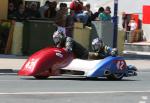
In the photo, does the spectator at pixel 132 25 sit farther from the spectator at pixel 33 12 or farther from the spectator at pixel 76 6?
the spectator at pixel 33 12

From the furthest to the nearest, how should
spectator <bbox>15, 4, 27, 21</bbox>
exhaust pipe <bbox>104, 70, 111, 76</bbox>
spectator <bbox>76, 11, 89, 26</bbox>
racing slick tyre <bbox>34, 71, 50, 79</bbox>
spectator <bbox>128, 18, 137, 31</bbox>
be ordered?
spectator <bbox>128, 18, 137, 31</bbox> < spectator <bbox>76, 11, 89, 26</bbox> < spectator <bbox>15, 4, 27, 21</bbox> < exhaust pipe <bbox>104, 70, 111, 76</bbox> < racing slick tyre <bbox>34, 71, 50, 79</bbox>

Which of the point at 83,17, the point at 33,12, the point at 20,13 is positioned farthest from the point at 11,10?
the point at 83,17

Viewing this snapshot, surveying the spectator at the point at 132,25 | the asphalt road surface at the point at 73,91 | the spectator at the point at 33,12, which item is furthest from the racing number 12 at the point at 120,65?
the spectator at the point at 132,25

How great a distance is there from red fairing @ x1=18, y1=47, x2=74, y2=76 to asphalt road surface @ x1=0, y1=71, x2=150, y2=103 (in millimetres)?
Result: 253

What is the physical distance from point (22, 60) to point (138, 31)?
16.4 m

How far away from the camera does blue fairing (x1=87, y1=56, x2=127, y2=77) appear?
1770 centimetres

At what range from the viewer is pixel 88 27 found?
91.5 feet

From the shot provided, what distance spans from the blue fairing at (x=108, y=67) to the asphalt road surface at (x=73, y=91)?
22 centimetres

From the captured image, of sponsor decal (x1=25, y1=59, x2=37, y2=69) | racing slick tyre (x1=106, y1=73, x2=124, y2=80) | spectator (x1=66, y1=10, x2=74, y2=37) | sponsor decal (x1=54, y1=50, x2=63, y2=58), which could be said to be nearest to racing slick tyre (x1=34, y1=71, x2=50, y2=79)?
sponsor decal (x1=25, y1=59, x2=37, y2=69)

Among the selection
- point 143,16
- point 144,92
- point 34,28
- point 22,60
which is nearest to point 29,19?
point 34,28

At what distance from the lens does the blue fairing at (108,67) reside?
17.7 m

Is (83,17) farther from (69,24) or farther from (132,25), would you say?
(132,25)

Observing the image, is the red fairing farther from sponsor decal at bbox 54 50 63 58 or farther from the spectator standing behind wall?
the spectator standing behind wall

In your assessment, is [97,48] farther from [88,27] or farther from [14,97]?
[88,27]
